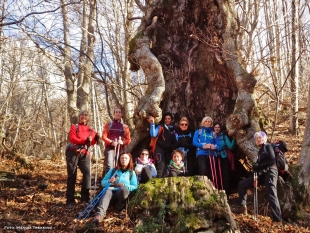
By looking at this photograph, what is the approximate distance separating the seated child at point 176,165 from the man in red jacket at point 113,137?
0.97 meters

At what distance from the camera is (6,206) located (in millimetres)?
5980

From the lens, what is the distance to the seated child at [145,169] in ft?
19.9

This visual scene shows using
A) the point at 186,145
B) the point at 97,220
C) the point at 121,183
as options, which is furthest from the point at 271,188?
the point at 97,220

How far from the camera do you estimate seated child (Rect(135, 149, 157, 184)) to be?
606 cm

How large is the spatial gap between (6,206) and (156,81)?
3754mm

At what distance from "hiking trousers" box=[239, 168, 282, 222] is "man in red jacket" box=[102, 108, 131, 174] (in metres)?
2.33

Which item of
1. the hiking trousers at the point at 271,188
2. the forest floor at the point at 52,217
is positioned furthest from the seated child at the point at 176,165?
the forest floor at the point at 52,217

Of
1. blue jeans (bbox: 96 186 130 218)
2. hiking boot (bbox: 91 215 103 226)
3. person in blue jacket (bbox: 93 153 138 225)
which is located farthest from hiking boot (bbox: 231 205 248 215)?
hiking boot (bbox: 91 215 103 226)

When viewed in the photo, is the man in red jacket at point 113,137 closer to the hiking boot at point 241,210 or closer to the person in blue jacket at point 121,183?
the person in blue jacket at point 121,183

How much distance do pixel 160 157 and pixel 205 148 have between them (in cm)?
93

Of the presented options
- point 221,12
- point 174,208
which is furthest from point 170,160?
point 221,12

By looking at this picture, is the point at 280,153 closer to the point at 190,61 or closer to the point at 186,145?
the point at 186,145

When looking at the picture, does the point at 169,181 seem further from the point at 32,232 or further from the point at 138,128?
the point at 138,128

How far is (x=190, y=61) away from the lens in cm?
818
